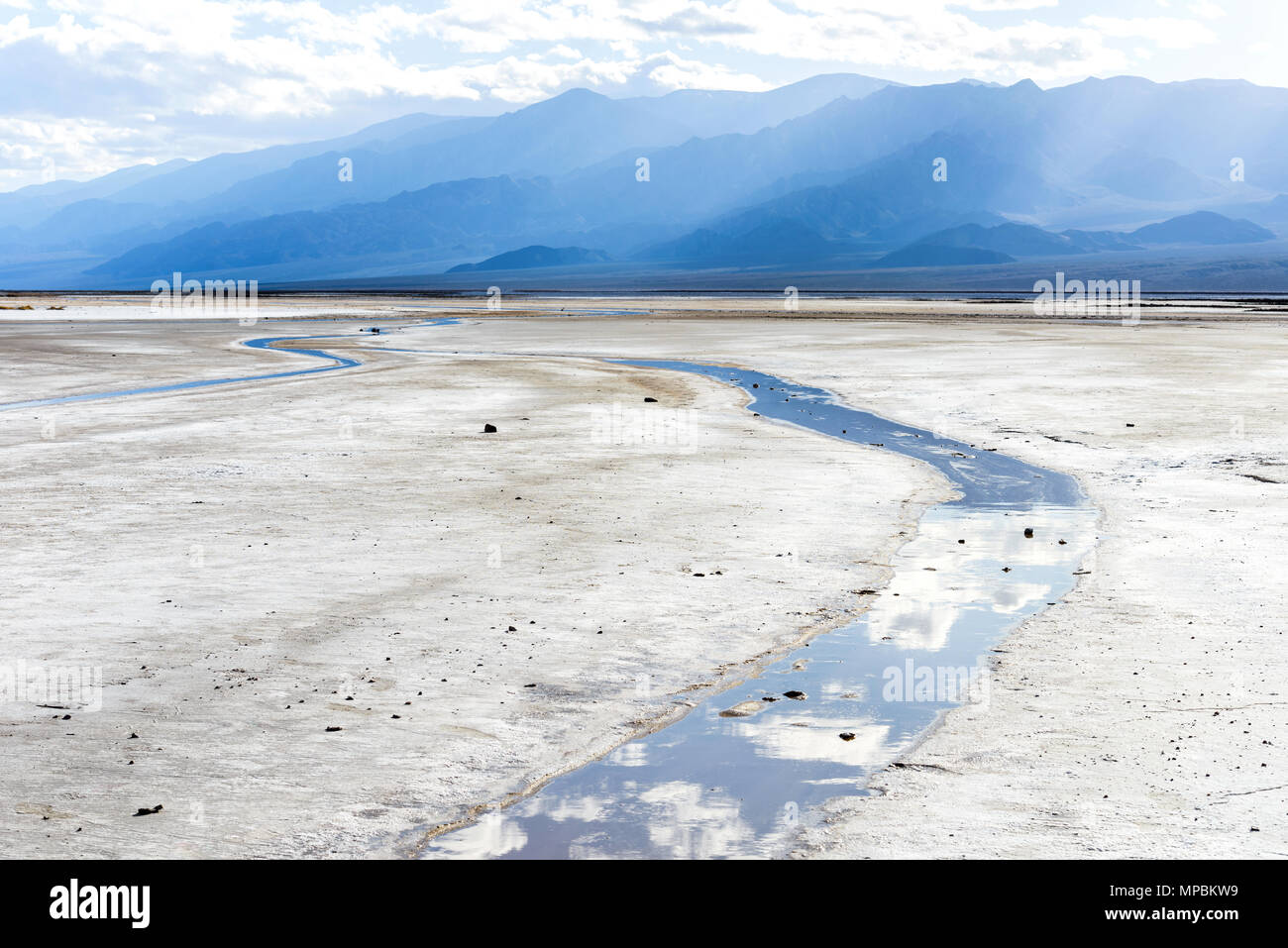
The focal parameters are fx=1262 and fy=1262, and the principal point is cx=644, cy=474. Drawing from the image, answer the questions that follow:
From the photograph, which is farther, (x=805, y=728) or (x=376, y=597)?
(x=376, y=597)

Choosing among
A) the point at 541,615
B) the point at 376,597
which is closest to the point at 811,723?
the point at 541,615

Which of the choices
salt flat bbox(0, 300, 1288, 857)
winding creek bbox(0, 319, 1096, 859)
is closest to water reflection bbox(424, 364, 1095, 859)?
winding creek bbox(0, 319, 1096, 859)

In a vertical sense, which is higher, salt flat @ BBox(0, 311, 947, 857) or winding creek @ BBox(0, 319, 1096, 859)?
salt flat @ BBox(0, 311, 947, 857)

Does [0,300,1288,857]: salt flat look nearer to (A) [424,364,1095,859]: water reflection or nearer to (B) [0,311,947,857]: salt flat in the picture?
(B) [0,311,947,857]: salt flat

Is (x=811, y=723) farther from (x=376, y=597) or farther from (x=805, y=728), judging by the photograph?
(x=376, y=597)

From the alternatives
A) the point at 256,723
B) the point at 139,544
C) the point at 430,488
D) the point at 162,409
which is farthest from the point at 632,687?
the point at 162,409

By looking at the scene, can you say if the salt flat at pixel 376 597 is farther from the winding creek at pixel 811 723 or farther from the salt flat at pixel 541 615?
the winding creek at pixel 811 723

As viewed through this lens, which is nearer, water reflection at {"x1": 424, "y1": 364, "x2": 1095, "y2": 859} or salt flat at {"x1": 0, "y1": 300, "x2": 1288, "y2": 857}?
water reflection at {"x1": 424, "y1": 364, "x2": 1095, "y2": 859}

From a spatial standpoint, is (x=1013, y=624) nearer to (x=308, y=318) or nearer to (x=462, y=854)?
(x=462, y=854)

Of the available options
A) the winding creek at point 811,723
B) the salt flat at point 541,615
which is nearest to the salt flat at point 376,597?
the salt flat at point 541,615
